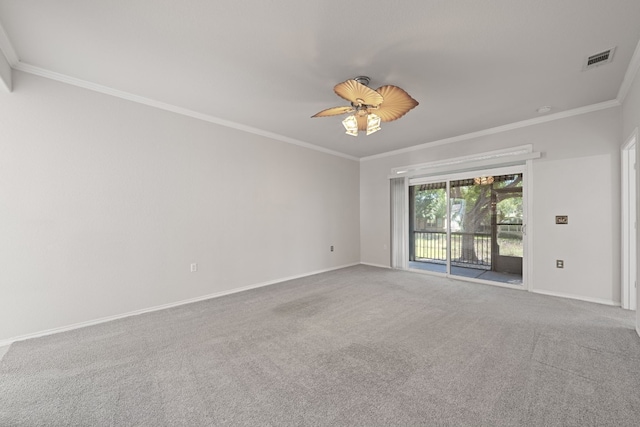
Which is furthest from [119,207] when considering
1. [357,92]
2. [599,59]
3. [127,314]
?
[599,59]

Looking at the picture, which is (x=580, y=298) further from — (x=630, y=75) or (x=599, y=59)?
(x=599, y=59)

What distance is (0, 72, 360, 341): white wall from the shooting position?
263cm

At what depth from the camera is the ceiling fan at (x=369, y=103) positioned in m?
2.37

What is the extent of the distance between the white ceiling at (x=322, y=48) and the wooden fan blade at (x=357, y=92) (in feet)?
1.06

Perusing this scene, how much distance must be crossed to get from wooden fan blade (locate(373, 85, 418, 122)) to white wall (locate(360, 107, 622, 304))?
2.80 m

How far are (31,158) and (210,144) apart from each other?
6.20 feet

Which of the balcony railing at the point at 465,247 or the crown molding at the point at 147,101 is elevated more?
the crown molding at the point at 147,101

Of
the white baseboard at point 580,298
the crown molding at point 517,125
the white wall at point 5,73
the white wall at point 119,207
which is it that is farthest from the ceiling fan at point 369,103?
the white baseboard at point 580,298

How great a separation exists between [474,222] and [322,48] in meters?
4.21

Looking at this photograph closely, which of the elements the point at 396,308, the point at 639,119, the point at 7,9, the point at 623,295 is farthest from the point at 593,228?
the point at 7,9

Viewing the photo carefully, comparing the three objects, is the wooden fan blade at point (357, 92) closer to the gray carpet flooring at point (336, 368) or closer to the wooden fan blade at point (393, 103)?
the wooden fan blade at point (393, 103)

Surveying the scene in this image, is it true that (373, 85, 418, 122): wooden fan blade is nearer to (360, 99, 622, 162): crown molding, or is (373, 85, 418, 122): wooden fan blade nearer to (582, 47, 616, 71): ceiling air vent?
(582, 47, 616, 71): ceiling air vent

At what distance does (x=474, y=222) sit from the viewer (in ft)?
16.2

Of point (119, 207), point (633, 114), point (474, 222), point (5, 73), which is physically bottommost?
point (474, 222)
